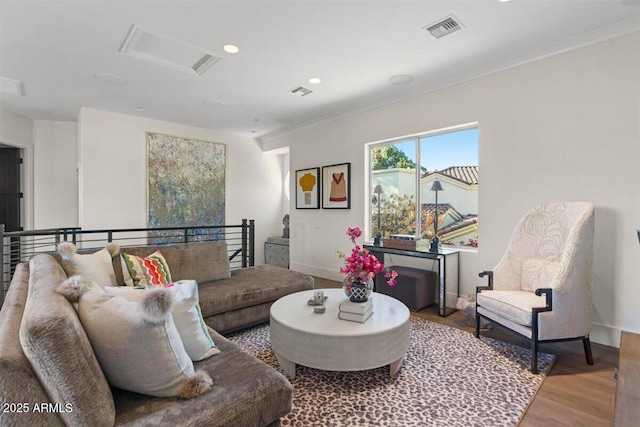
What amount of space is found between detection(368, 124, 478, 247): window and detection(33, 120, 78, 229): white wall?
5094mm

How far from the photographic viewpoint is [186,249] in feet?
10.3

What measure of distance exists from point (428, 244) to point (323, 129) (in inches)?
103

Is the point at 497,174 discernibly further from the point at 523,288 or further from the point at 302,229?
the point at 302,229

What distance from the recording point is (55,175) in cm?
518

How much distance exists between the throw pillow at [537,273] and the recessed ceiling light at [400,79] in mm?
2305

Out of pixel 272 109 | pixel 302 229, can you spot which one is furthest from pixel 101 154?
pixel 302 229

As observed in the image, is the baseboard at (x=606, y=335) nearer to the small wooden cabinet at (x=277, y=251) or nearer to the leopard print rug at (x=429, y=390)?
Result: the leopard print rug at (x=429, y=390)

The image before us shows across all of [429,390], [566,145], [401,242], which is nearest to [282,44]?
[401,242]

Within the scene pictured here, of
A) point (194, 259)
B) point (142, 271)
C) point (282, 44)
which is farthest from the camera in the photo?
point (194, 259)

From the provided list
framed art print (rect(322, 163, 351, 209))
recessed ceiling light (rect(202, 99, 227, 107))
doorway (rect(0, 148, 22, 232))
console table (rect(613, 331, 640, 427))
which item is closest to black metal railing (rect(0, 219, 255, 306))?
doorway (rect(0, 148, 22, 232))

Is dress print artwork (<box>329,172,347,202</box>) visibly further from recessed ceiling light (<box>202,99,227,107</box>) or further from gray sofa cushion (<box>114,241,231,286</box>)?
gray sofa cushion (<box>114,241,231,286</box>)

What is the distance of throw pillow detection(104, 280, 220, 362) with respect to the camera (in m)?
1.36

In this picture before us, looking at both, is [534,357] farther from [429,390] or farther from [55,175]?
[55,175]

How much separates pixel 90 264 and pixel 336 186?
3.44 metres
